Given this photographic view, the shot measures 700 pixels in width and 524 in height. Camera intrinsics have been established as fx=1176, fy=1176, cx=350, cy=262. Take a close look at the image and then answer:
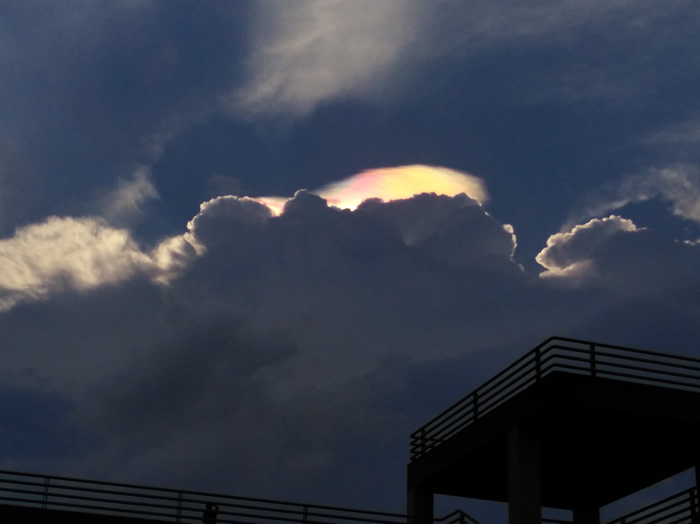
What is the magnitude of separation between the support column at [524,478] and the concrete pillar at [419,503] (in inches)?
276

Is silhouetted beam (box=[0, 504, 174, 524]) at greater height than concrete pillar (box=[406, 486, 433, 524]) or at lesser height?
lesser

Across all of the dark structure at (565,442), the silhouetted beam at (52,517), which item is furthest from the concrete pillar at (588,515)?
the silhouetted beam at (52,517)

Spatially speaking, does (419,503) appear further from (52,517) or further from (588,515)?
(52,517)

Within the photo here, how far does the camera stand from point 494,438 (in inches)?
1449

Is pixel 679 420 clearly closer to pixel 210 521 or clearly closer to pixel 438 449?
pixel 438 449

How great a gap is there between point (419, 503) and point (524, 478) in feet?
26.4

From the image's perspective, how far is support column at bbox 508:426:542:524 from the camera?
113 ft

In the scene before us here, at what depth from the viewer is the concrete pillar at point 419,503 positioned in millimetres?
41562

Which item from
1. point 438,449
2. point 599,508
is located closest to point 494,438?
point 438,449

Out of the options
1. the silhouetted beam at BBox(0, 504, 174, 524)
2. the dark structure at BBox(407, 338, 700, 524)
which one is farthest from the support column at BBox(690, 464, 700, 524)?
the silhouetted beam at BBox(0, 504, 174, 524)

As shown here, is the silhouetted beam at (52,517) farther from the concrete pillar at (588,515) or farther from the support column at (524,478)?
the concrete pillar at (588,515)

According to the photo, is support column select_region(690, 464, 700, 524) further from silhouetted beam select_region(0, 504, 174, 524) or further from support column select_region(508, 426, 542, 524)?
silhouetted beam select_region(0, 504, 174, 524)

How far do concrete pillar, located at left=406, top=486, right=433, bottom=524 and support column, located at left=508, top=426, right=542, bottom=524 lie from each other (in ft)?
23.0

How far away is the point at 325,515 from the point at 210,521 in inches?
146
